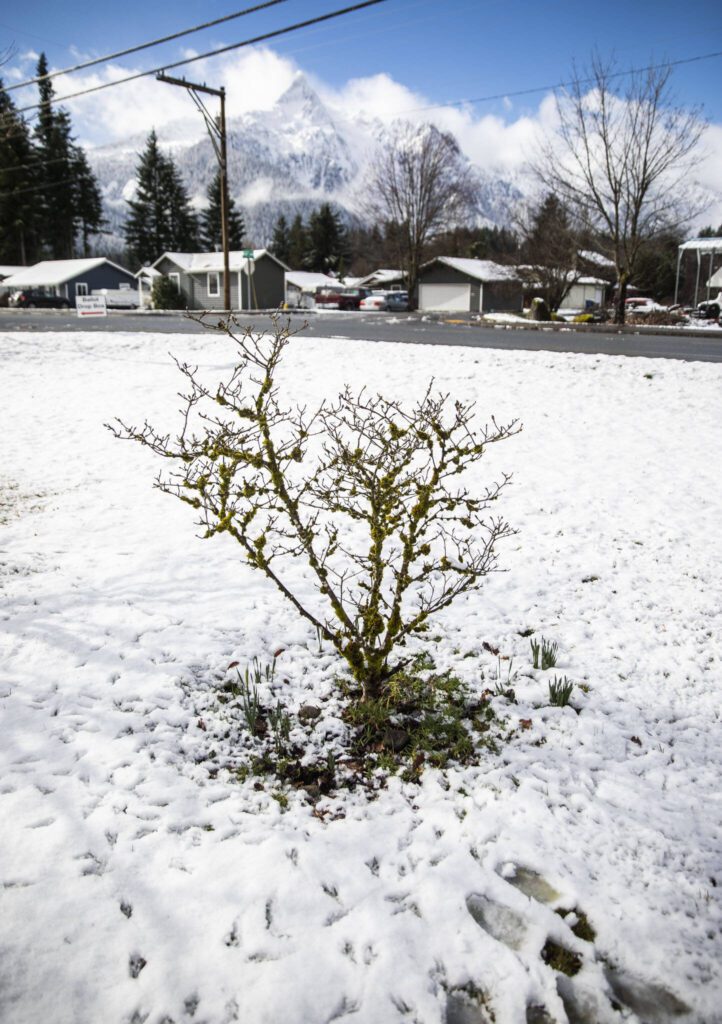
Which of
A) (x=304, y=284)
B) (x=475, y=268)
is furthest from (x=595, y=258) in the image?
(x=304, y=284)

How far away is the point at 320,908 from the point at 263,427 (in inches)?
75.7

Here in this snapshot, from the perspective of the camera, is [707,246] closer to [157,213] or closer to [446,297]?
[446,297]

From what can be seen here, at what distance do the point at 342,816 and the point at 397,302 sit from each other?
4409cm

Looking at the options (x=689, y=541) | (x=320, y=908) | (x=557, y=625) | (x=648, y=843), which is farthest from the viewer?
(x=689, y=541)

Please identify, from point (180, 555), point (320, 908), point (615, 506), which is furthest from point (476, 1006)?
point (615, 506)

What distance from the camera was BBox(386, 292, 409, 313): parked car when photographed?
143 feet

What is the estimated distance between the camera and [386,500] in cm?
310

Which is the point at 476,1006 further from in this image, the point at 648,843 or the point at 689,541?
the point at 689,541

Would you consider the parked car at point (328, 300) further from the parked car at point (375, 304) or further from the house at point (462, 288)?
the house at point (462, 288)

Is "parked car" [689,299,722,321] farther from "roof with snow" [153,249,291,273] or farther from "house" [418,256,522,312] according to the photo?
"roof with snow" [153,249,291,273]

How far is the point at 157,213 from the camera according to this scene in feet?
232

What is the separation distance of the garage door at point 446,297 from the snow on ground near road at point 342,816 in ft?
145

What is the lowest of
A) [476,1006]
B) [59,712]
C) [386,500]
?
[476,1006]

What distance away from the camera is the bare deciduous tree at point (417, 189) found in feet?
150
